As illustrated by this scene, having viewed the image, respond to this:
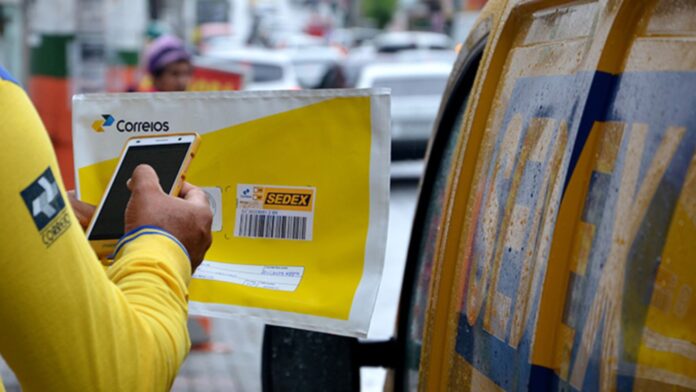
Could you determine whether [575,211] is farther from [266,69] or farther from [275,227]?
[266,69]

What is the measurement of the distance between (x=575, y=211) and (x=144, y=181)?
682 millimetres

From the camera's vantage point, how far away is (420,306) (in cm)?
302

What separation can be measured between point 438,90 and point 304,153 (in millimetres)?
15352

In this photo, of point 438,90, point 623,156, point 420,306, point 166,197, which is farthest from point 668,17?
point 438,90

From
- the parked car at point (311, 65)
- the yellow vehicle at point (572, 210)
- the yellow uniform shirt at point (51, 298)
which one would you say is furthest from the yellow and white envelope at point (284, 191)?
the parked car at point (311, 65)

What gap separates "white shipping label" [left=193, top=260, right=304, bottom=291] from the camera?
7.91 feet

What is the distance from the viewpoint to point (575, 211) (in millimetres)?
1965

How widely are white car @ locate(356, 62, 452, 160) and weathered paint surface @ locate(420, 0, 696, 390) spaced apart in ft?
48.6

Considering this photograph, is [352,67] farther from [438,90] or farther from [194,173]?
[194,173]

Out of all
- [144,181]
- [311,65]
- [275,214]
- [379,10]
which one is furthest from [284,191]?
[379,10]

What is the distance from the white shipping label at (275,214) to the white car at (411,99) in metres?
14.9

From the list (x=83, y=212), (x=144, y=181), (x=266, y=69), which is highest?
(x=144, y=181)

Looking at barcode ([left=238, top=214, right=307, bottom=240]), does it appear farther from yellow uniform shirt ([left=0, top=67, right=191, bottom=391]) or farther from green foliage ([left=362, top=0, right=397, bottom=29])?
green foliage ([left=362, top=0, right=397, bottom=29])

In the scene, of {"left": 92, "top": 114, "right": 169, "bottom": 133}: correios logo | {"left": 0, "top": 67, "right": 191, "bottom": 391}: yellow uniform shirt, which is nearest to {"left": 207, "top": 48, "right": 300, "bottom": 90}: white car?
{"left": 92, "top": 114, "right": 169, "bottom": 133}: correios logo
